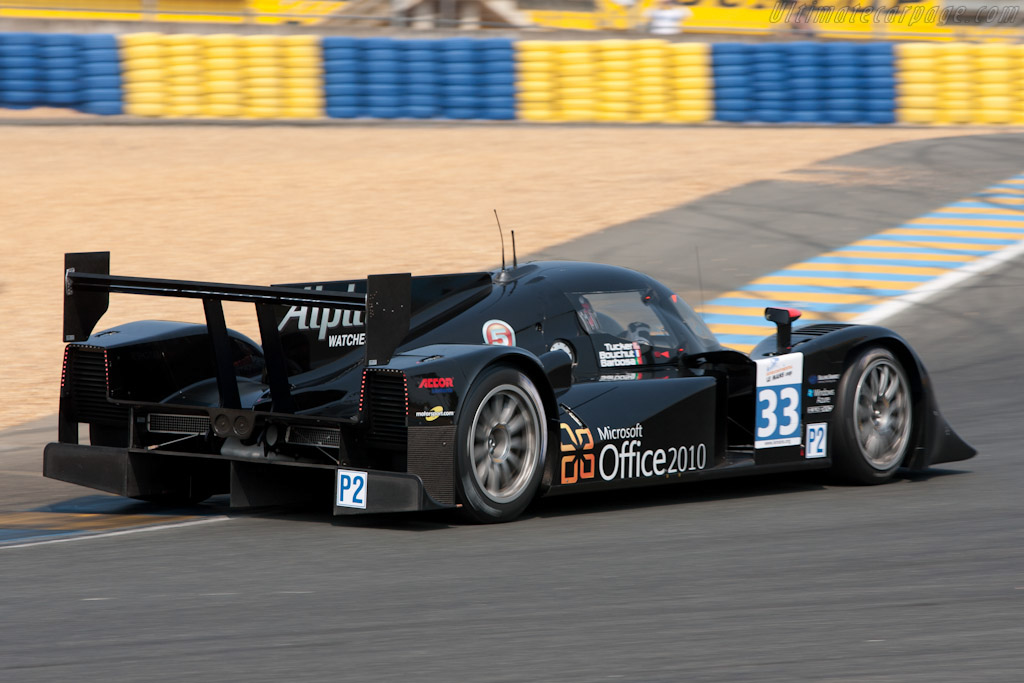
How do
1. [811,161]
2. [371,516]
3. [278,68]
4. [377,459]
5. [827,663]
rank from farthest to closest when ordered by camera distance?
[278,68] < [811,161] < [371,516] < [377,459] < [827,663]

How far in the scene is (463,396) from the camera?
21.0ft

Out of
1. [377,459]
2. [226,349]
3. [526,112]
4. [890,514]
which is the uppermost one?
[526,112]

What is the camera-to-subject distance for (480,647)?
4660mm

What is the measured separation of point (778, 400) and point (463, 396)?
6.81 ft

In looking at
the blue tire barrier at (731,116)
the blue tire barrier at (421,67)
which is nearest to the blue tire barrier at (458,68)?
the blue tire barrier at (421,67)

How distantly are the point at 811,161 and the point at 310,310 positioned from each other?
1453 centimetres

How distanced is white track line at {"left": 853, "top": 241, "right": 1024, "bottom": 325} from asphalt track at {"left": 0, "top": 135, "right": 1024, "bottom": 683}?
16.7 ft

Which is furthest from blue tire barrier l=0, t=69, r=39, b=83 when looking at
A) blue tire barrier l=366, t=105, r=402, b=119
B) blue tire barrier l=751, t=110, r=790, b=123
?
blue tire barrier l=751, t=110, r=790, b=123

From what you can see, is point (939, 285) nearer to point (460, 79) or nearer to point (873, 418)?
point (873, 418)

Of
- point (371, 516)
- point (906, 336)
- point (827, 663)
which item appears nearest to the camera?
point (827, 663)

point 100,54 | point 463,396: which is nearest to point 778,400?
point 463,396

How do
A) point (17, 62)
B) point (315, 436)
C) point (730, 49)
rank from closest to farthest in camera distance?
point (315, 436)
point (17, 62)
point (730, 49)

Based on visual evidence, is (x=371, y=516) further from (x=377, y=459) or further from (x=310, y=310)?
(x=310, y=310)

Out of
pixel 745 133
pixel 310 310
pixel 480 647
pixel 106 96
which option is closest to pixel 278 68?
pixel 106 96
